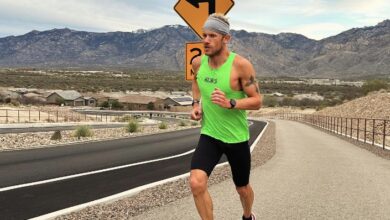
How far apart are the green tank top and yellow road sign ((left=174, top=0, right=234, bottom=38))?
13.7 feet

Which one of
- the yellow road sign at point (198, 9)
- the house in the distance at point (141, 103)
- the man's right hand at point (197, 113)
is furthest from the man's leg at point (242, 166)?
the house in the distance at point (141, 103)

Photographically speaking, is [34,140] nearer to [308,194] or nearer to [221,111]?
[308,194]

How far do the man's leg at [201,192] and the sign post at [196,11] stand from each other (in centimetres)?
464

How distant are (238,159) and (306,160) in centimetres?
1039

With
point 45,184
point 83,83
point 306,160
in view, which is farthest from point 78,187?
point 83,83

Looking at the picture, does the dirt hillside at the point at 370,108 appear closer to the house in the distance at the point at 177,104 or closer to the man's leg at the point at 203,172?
the man's leg at the point at 203,172

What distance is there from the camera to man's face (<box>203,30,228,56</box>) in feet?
16.6

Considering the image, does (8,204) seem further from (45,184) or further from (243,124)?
(243,124)

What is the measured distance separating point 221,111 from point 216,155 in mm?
455

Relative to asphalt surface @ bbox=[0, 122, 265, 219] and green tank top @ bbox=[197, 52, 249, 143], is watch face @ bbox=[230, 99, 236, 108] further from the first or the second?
asphalt surface @ bbox=[0, 122, 265, 219]

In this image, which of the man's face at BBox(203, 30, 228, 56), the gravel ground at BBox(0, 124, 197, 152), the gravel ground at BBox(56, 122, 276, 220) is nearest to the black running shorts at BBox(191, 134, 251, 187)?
the man's face at BBox(203, 30, 228, 56)

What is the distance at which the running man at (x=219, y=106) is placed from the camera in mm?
4914

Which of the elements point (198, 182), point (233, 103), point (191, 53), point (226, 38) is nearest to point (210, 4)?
point (191, 53)

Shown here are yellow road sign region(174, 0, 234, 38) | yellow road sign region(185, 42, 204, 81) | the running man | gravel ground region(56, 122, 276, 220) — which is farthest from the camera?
yellow road sign region(185, 42, 204, 81)
